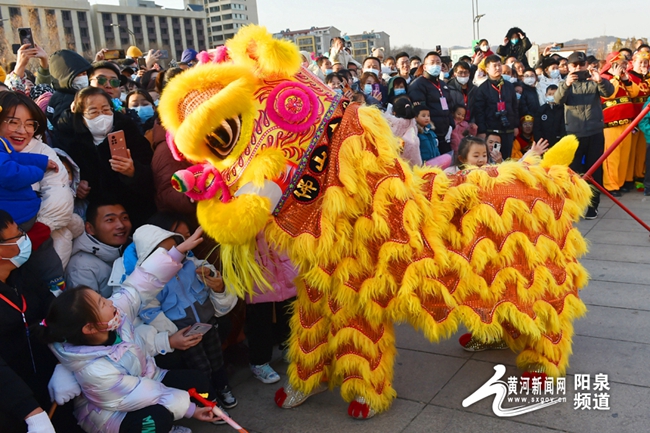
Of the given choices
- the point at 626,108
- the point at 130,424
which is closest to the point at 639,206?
the point at 626,108

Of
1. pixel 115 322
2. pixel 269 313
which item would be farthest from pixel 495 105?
A: pixel 115 322

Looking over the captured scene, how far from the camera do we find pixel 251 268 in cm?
240

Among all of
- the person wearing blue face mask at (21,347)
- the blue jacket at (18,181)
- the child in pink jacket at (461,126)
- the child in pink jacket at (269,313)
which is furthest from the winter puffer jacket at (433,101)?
the person wearing blue face mask at (21,347)

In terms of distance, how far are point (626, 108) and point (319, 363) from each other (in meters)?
A: 5.94

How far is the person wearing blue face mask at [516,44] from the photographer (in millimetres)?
10633

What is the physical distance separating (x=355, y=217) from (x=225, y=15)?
10250cm

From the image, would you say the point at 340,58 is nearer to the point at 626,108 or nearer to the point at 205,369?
the point at 626,108

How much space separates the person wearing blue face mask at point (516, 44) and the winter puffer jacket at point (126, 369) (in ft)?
32.0

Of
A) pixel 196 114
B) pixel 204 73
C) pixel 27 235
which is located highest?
pixel 204 73

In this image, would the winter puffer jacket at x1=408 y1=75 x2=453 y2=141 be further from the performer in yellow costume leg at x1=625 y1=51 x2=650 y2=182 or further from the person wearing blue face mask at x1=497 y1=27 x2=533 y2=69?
the person wearing blue face mask at x1=497 y1=27 x2=533 y2=69

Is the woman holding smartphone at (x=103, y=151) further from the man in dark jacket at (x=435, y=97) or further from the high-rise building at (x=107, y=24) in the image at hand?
the high-rise building at (x=107, y=24)

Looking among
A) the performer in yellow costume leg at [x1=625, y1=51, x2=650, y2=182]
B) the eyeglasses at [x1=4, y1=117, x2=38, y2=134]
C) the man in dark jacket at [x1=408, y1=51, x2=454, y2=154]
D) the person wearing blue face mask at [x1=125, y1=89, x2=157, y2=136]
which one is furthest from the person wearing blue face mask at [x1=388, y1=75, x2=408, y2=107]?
the eyeglasses at [x1=4, y1=117, x2=38, y2=134]

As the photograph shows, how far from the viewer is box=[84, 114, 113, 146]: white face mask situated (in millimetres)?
3016

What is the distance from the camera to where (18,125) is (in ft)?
8.56
